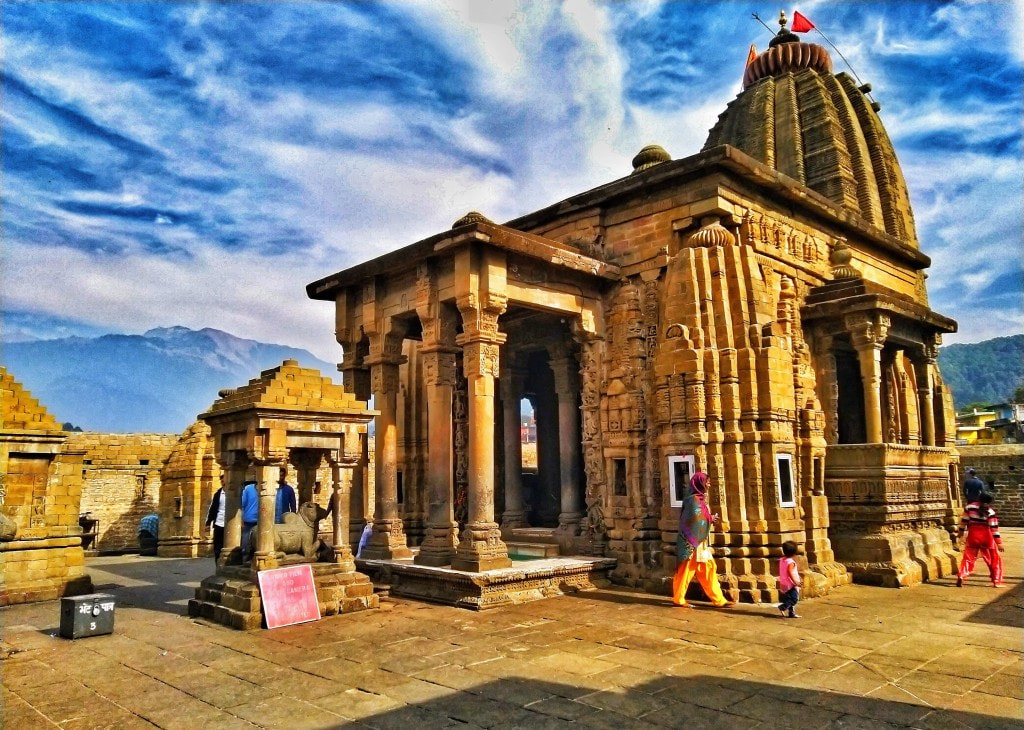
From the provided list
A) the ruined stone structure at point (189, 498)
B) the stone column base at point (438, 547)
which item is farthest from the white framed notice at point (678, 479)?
the ruined stone structure at point (189, 498)

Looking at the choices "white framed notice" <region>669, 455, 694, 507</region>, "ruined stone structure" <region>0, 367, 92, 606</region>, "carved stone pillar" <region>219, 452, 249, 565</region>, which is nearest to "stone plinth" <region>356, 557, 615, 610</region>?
"white framed notice" <region>669, 455, 694, 507</region>

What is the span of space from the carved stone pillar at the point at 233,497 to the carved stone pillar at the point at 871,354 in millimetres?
10564

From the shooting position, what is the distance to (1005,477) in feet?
81.5

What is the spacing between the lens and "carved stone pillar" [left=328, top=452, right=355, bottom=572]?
945 centimetres

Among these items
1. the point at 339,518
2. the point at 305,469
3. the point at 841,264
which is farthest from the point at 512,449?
the point at 841,264

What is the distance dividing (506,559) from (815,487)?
16.8 feet

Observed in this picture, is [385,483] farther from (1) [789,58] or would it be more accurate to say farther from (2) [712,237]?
(1) [789,58]

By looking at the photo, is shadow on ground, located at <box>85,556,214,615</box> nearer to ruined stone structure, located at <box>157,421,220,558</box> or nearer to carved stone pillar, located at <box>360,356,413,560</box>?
ruined stone structure, located at <box>157,421,220,558</box>

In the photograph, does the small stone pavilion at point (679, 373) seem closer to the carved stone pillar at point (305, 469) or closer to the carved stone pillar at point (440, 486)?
the carved stone pillar at point (440, 486)

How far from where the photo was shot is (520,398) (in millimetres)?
16688

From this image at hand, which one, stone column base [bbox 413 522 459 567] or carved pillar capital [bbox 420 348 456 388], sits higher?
carved pillar capital [bbox 420 348 456 388]

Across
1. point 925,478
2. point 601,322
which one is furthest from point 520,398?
point 925,478

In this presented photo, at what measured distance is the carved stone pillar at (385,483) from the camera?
39.8ft

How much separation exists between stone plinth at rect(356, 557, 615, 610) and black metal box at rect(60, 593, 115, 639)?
4097mm
